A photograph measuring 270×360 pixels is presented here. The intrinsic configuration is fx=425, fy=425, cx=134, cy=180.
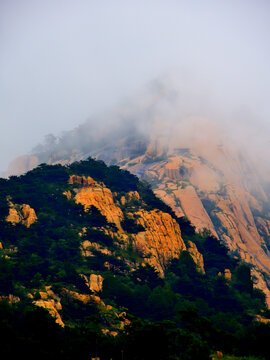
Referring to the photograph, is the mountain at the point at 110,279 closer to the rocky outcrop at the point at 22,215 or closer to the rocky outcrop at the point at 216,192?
the rocky outcrop at the point at 22,215

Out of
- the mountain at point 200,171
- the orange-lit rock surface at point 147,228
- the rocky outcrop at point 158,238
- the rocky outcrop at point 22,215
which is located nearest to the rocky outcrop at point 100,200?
the orange-lit rock surface at point 147,228

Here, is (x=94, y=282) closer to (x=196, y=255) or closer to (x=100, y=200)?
(x=100, y=200)

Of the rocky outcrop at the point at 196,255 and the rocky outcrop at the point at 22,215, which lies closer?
the rocky outcrop at the point at 22,215

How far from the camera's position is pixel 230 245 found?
126 metres

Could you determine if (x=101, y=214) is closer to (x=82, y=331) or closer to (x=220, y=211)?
(x=82, y=331)

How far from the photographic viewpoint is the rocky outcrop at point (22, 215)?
76938mm

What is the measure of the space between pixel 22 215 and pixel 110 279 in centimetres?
2453

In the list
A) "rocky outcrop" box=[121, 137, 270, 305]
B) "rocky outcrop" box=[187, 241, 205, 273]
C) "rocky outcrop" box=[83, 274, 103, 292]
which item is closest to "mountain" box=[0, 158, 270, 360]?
"rocky outcrop" box=[83, 274, 103, 292]

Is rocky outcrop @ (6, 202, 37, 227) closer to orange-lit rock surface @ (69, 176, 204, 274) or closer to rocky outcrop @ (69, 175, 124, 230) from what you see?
orange-lit rock surface @ (69, 176, 204, 274)

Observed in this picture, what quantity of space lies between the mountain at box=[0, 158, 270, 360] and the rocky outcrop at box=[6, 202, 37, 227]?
0.19 meters

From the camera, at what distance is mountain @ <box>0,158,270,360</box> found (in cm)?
3894

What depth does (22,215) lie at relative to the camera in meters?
79.1

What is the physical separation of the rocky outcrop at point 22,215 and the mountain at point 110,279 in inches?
7.4

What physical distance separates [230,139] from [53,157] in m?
80.5
